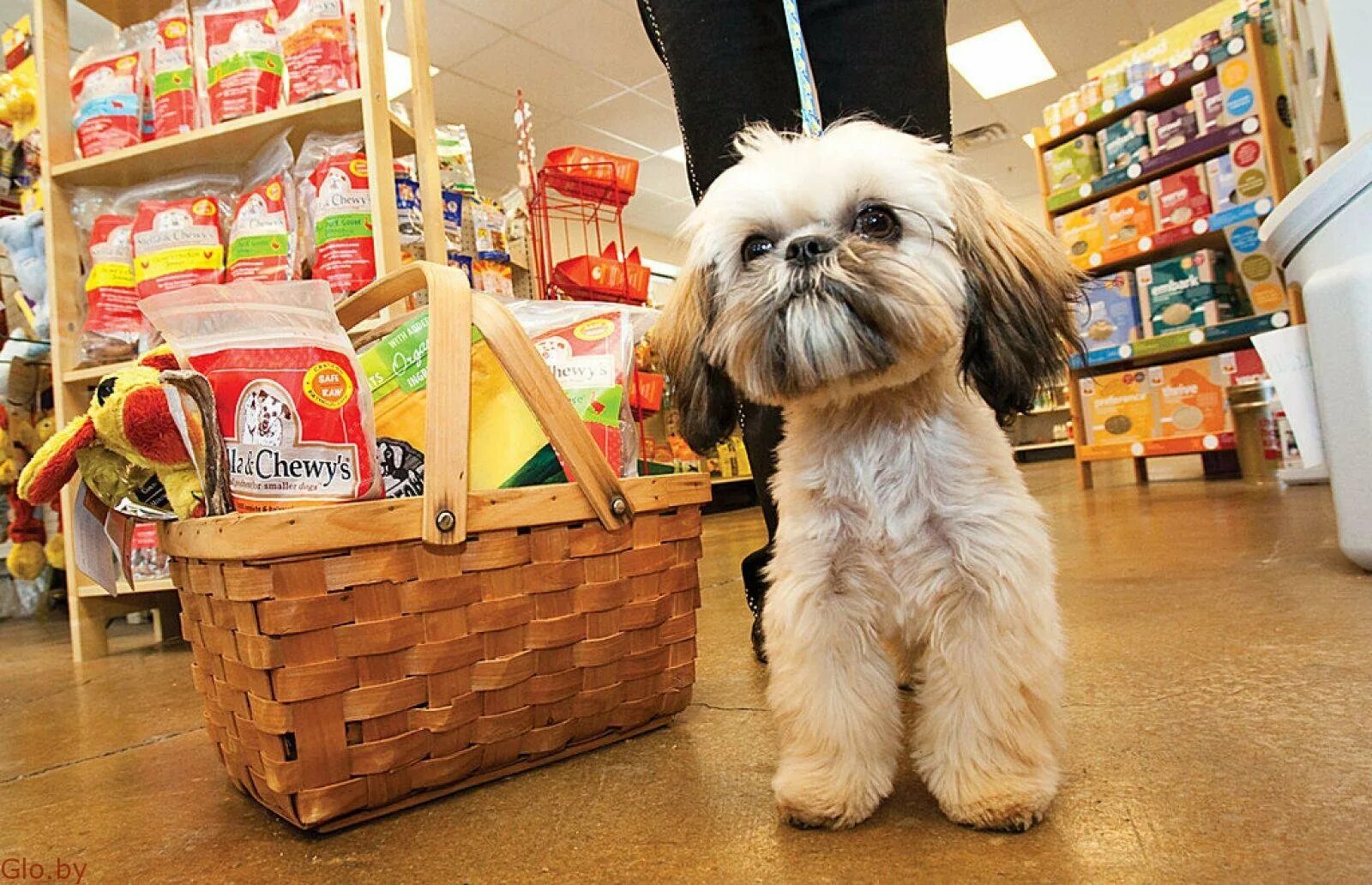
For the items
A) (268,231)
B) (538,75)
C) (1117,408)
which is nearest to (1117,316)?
(1117,408)

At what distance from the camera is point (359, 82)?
1.69 meters

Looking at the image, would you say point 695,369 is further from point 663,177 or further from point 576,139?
point 663,177

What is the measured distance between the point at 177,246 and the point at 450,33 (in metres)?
3.58

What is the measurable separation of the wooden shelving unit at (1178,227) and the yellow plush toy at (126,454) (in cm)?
280

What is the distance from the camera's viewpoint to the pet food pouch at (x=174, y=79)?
183 centimetres

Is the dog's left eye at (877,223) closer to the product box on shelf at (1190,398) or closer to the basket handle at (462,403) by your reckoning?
the basket handle at (462,403)

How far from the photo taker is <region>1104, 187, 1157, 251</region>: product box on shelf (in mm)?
3549

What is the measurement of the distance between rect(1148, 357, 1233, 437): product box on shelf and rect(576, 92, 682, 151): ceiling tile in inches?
141

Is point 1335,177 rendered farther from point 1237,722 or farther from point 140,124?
point 140,124

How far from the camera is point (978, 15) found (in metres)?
5.18

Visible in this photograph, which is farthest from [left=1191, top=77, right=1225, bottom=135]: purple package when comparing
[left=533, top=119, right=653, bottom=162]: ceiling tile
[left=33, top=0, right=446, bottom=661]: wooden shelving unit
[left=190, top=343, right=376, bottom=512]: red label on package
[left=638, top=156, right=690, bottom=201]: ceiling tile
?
[left=638, top=156, right=690, bottom=201]: ceiling tile

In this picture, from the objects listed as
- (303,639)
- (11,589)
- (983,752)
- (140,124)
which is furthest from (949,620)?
(11,589)

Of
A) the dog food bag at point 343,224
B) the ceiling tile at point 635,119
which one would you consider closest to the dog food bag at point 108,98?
the dog food bag at point 343,224

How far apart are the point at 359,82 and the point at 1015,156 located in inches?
299
